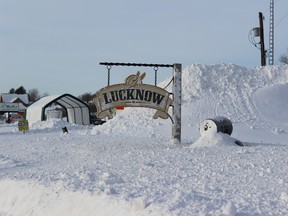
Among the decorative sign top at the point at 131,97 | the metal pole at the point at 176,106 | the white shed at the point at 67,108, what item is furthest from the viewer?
the white shed at the point at 67,108

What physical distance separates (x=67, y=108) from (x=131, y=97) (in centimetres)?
3184

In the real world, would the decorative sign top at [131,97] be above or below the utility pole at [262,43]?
below

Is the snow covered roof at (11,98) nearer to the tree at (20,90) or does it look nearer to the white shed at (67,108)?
the tree at (20,90)

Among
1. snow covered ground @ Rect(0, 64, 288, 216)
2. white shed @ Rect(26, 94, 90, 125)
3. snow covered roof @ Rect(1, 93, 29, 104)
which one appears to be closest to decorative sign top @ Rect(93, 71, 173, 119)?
snow covered ground @ Rect(0, 64, 288, 216)

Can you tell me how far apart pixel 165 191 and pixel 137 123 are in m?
15.9

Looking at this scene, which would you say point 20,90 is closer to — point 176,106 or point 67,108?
point 67,108

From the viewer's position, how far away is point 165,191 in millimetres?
6266

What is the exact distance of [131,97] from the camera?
13914 millimetres

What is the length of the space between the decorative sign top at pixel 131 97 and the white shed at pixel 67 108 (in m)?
25.1

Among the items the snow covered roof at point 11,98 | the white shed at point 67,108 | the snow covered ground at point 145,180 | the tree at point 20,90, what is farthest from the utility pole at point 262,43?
the tree at point 20,90

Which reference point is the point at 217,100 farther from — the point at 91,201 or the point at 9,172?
the point at 91,201

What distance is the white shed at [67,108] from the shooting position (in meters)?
38.8

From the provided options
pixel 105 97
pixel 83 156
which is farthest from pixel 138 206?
pixel 105 97

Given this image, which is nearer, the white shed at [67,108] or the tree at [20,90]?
the white shed at [67,108]
